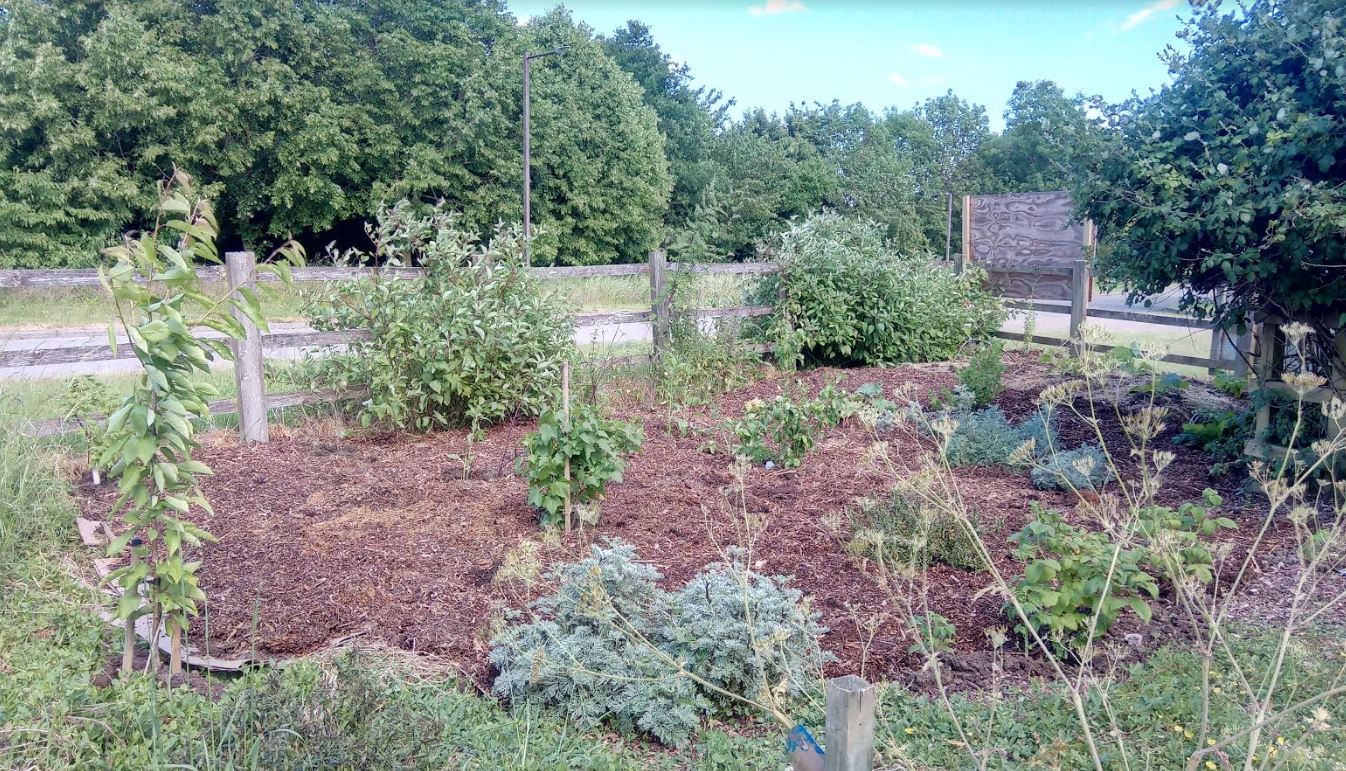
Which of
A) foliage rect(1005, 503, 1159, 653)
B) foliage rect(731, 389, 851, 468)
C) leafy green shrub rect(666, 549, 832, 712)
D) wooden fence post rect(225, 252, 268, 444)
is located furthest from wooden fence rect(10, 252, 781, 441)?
foliage rect(1005, 503, 1159, 653)

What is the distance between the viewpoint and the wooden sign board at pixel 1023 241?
38.1 feet

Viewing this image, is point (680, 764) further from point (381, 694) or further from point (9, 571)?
point (9, 571)

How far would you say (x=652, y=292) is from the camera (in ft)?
31.6

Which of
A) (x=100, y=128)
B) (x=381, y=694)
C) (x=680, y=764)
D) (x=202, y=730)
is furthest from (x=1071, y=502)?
(x=100, y=128)

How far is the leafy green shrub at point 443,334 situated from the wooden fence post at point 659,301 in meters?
1.80

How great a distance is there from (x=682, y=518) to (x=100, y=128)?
79.1 feet

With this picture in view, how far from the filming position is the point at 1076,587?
3.38 metres

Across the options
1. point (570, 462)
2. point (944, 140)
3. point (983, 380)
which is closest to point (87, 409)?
point (570, 462)

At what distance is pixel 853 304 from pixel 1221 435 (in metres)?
4.60

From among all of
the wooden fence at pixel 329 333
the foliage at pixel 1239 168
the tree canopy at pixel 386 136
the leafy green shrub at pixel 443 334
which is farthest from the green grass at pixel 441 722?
the tree canopy at pixel 386 136

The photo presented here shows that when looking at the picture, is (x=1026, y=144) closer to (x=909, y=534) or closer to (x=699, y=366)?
(x=699, y=366)

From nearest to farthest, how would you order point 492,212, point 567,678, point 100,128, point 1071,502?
point 567,678 → point 1071,502 → point 100,128 → point 492,212

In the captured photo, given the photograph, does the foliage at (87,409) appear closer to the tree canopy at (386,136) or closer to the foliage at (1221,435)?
the foliage at (1221,435)

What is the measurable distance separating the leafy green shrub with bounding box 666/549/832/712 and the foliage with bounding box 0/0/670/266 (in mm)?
23990
